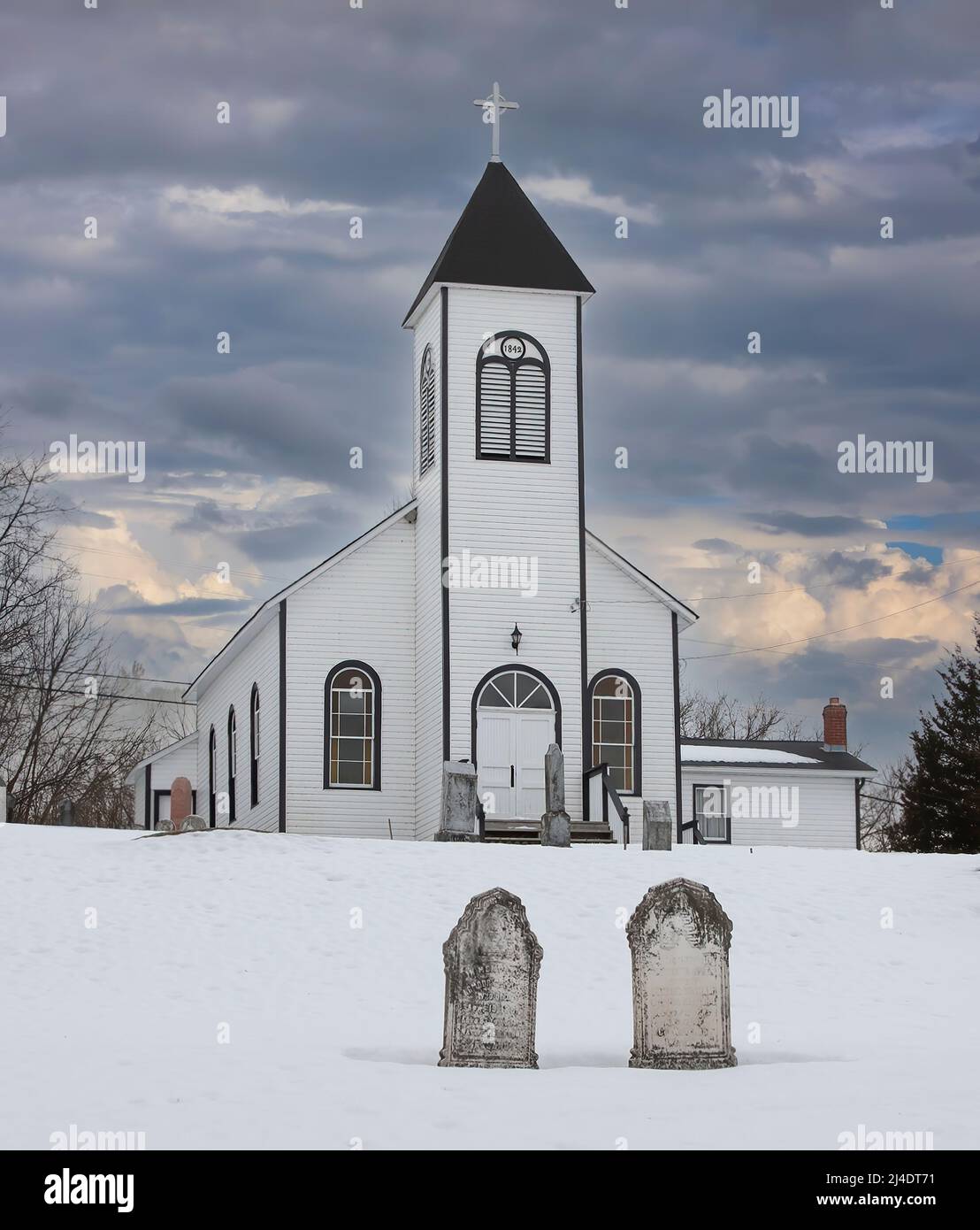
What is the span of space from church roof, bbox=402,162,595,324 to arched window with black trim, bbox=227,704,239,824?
8784 mm

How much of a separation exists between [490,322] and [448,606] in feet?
15.1

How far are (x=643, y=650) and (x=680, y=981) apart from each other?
15.5m

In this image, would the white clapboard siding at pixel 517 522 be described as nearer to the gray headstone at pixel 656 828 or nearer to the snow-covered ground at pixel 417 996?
the gray headstone at pixel 656 828

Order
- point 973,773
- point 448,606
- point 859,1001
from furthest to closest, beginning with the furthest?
1. point 973,773
2. point 448,606
3. point 859,1001

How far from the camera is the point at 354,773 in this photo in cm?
2769

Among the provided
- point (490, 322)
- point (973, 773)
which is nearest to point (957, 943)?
point (490, 322)

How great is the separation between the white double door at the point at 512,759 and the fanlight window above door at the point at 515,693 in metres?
0.10

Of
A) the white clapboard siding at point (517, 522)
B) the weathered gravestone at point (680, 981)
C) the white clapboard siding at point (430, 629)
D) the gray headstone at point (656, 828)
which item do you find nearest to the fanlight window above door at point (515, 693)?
the white clapboard siding at point (517, 522)

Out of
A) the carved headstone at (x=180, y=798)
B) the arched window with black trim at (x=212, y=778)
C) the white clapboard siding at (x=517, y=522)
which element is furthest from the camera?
the arched window with black trim at (x=212, y=778)

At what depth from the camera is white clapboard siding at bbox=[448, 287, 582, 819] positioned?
27.0m

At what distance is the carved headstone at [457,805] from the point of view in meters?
23.1

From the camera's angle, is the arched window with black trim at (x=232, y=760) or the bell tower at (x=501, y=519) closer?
the bell tower at (x=501, y=519)
